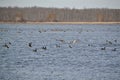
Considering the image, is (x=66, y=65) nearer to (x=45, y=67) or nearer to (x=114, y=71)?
(x=45, y=67)

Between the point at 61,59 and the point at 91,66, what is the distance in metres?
5.14

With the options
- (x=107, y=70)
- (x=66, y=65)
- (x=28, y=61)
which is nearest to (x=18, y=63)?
(x=28, y=61)

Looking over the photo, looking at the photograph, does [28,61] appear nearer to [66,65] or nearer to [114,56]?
[66,65]

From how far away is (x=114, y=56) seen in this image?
1559 inches

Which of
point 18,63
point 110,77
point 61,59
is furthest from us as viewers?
point 61,59

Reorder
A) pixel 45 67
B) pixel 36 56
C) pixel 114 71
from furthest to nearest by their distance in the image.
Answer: pixel 36 56, pixel 45 67, pixel 114 71

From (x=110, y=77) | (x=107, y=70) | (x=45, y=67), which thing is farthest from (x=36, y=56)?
(x=110, y=77)

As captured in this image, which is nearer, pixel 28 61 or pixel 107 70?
pixel 107 70

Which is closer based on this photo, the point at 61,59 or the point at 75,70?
the point at 75,70

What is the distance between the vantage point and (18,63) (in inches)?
1357

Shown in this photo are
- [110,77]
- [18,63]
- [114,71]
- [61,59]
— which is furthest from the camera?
[61,59]

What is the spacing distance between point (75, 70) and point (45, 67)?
268cm

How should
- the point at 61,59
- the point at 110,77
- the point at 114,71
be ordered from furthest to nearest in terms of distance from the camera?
1. the point at 61,59
2. the point at 114,71
3. the point at 110,77

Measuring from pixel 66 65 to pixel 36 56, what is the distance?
7.17 m
